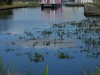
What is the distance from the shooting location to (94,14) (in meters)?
36.5

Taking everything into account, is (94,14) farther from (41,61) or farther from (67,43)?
(41,61)

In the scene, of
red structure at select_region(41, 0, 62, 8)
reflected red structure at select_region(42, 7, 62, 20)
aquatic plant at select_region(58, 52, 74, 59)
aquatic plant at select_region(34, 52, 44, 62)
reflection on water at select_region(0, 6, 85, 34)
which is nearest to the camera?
aquatic plant at select_region(34, 52, 44, 62)

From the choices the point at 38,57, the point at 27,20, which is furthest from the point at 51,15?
the point at 38,57

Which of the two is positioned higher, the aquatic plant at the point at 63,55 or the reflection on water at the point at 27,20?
the aquatic plant at the point at 63,55

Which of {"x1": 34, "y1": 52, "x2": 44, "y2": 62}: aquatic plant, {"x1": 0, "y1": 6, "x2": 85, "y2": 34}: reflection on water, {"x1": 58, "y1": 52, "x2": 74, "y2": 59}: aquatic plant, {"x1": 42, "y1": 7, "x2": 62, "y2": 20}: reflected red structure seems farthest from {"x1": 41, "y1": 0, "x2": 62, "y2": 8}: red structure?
{"x1": 34, "y1": 52, "x2": 44, "y2": 62}: aquatic plant

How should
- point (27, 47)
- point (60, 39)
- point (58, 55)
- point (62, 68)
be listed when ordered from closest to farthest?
point (62, 68) → point (58, 55) → point (27, 47) → point (60, 39)

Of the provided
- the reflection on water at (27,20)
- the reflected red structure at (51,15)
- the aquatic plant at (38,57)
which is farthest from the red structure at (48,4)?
the aquatic plant at (38,57)

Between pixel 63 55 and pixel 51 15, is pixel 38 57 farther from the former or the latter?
pixel 51 15

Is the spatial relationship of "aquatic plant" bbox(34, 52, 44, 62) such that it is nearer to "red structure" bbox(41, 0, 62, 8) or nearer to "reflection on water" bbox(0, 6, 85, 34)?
"reflection on water" bbox(0, 6, 85, 34)

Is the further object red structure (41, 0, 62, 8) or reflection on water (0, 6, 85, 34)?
red structure (41, 0, 62, 8)

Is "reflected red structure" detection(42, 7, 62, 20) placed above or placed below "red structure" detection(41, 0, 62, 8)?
below

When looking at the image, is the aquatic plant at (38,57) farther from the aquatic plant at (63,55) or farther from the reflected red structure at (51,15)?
the reflected red structure at (51,15)

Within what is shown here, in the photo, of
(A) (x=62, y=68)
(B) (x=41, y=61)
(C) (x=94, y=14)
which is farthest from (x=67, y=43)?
(C) (x=94, y=14)

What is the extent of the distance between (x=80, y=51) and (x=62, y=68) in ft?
11.0
